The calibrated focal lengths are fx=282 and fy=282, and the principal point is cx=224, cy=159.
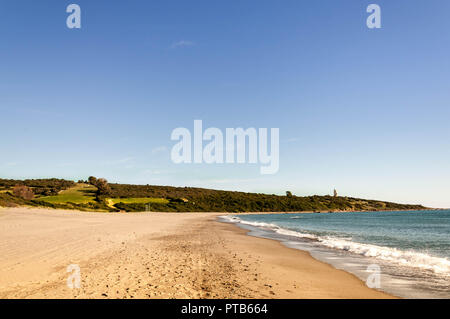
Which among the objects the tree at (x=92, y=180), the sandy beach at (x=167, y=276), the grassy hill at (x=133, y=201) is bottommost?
the grassy hill at (x=133, y=201)

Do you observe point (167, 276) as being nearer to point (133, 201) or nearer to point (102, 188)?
point (133, 201)

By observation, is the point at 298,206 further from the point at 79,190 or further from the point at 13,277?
the point at 13,277

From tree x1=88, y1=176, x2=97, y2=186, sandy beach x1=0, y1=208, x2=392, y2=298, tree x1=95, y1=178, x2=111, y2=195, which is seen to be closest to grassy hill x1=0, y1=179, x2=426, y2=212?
tree x1=95, y1=178, x2=111, y2=195

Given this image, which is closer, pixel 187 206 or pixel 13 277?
pixel 13 277

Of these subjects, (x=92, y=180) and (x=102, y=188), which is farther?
(x=92, y=180)

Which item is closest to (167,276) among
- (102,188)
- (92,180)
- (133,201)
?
(133,201)

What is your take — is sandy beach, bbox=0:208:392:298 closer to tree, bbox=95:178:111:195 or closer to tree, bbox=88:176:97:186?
tree, bbox=95:178:111:195


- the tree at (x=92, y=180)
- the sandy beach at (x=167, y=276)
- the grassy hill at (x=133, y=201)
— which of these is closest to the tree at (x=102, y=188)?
Result: the grassy hill at (x=133, y=201)

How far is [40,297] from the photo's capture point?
7652mm

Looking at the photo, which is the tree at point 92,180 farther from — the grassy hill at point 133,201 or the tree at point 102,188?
the tree at point 102,188

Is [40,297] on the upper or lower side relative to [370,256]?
upper
